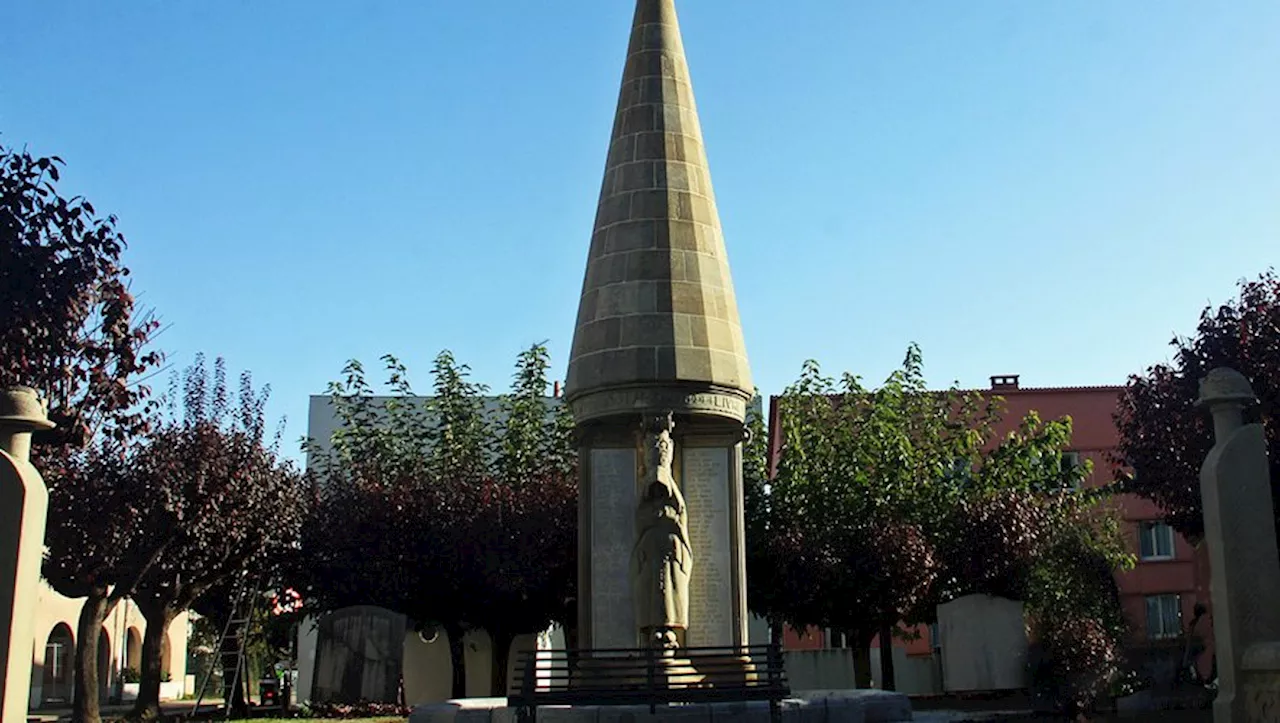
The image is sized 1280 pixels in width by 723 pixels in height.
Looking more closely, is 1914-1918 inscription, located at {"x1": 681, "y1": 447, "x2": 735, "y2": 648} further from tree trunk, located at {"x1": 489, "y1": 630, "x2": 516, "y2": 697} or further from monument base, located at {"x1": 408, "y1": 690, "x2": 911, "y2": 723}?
tree trunk, located at {"x1": 489, "y1": 630, "x2": 516, "y2": 697}

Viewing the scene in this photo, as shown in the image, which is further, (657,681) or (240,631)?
(240,631)

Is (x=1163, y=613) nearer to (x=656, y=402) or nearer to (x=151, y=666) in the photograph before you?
(x=656, y=402)

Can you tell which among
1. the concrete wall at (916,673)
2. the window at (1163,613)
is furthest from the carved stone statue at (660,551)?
the window at (1163,613)

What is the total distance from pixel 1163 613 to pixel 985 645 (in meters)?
21.7

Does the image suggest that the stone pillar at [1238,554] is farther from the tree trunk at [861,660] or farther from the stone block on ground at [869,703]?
the tree trunk at [861,660]

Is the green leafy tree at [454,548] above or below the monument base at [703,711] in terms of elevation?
above

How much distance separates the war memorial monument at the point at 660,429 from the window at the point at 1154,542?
2570cm

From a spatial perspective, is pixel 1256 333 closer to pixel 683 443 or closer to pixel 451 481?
pixel 683 443

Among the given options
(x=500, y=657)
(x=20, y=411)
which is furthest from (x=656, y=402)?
(x=500, y=657)

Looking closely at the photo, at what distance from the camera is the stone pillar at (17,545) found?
9.33 metres

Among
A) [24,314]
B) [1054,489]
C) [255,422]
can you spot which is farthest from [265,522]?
[1054,489]

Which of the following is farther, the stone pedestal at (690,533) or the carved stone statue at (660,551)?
the stone pedestal at (690,533)

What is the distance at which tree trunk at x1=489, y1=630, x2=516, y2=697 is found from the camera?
29.8 meters

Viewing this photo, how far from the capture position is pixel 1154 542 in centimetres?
4084
